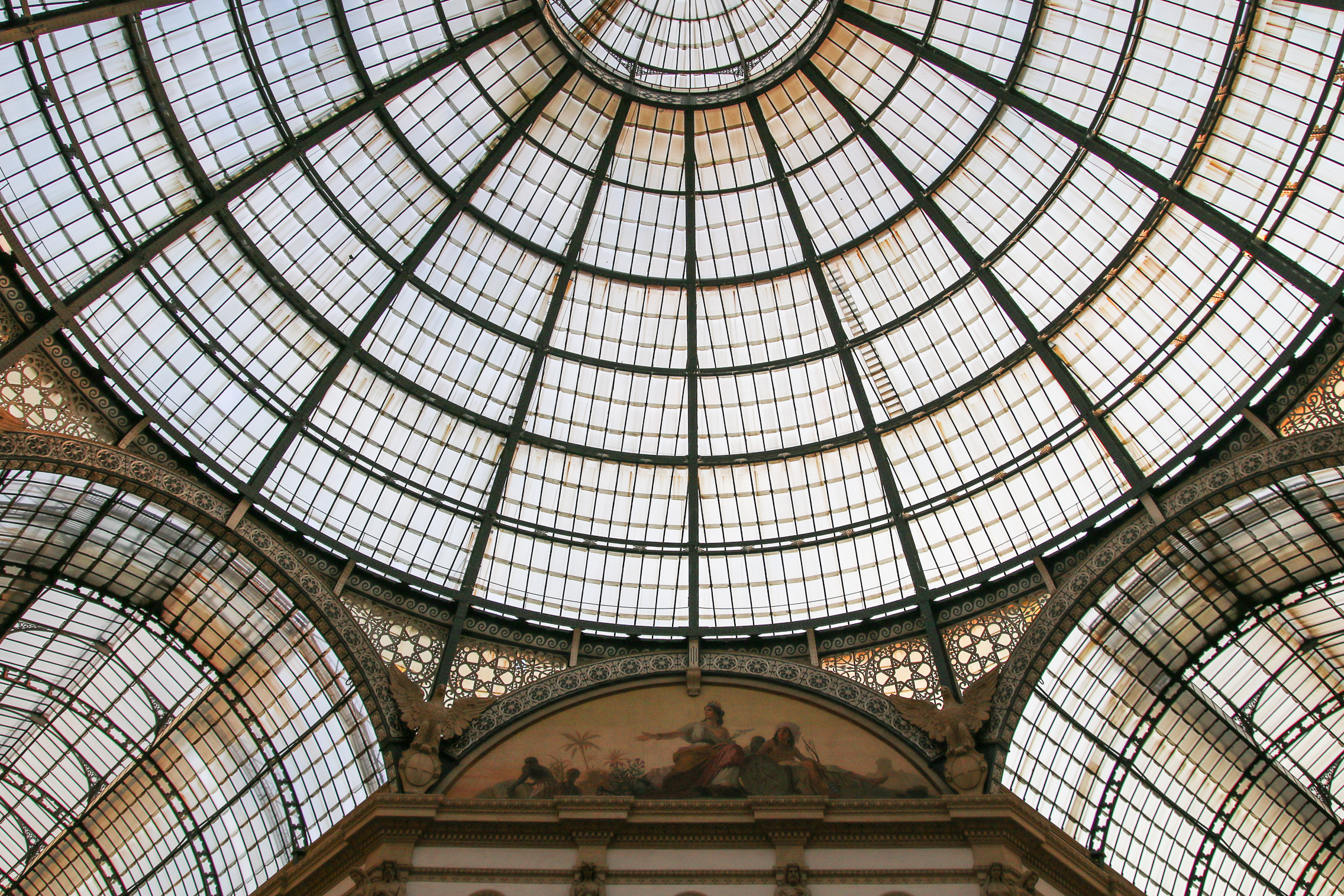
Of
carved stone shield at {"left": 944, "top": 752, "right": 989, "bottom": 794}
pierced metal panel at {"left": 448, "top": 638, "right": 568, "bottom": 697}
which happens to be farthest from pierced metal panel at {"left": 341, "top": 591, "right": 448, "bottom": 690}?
carved stone shield at {"left": 944, "top": 752, "right": 989, "bottom": 794}

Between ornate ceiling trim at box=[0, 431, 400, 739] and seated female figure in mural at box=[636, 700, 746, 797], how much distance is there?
7.57 metres

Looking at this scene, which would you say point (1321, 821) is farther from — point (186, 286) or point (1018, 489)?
point (186, 286)

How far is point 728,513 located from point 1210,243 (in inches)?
612

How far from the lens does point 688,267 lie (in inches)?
1265

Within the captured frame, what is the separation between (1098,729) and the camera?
102ft

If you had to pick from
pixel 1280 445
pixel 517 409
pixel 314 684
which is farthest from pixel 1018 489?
pixel 314 684

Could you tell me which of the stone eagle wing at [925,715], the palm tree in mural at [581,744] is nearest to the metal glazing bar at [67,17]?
the palm tree in mural at [581,744]

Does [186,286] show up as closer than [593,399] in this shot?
Yes

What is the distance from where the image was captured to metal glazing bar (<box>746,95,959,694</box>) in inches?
1219

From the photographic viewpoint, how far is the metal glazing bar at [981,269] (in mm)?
28688

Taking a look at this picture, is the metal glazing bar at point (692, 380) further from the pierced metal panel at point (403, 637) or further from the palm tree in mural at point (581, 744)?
the pierced metal panel at point (403, 637)

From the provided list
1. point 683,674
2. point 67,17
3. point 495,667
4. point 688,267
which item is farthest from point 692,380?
point 67,17

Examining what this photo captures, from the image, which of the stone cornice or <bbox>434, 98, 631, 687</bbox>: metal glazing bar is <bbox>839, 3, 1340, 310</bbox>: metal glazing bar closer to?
<bbox>434, 98, 631, 687</bbox>: metal glazing bar

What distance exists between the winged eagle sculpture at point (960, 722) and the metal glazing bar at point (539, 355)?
12.9m
